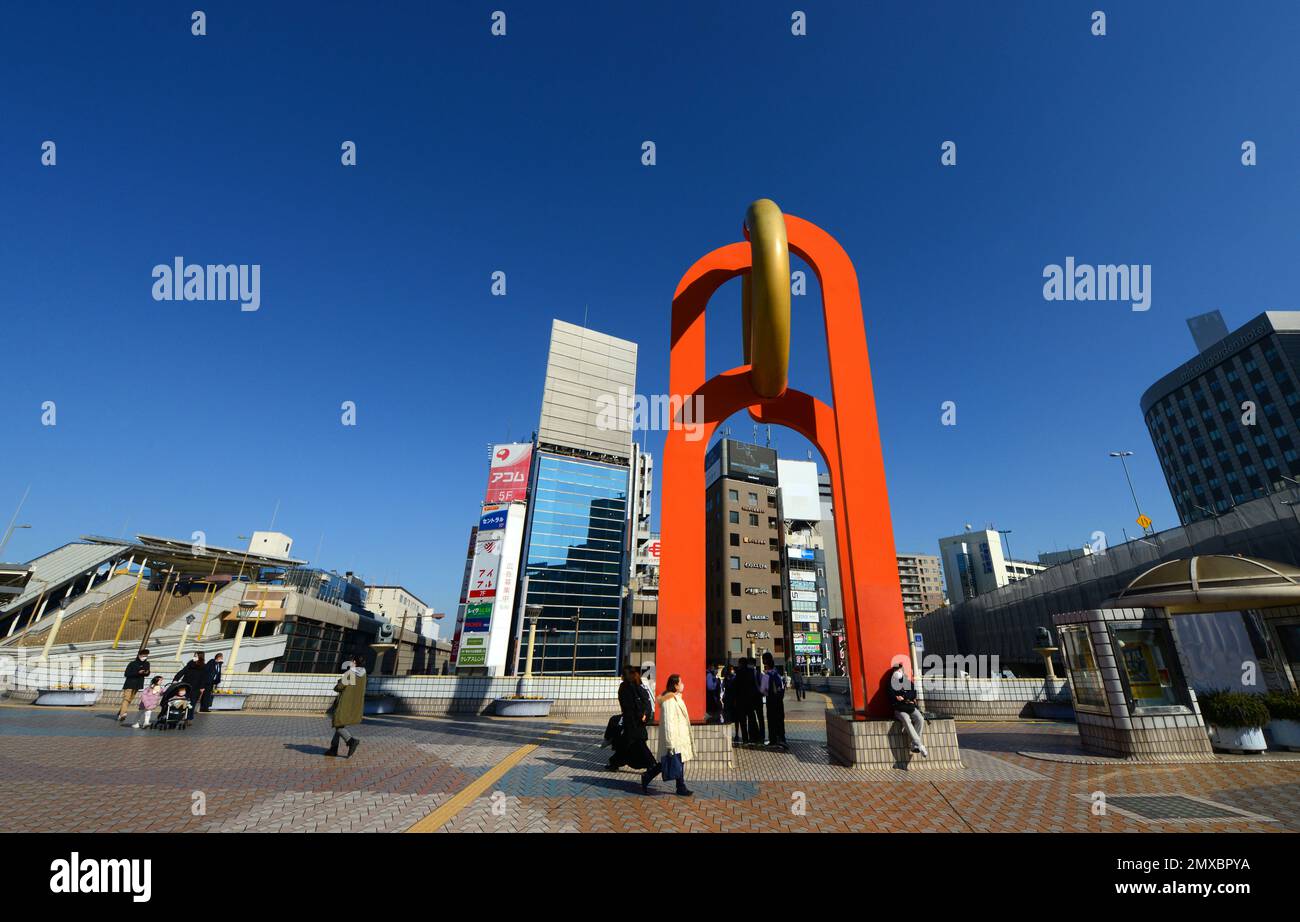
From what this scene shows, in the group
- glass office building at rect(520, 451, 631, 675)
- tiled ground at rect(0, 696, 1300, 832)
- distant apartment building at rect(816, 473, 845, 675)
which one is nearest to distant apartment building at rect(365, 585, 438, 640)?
glass office building at rect(520, 451, 631, 675)

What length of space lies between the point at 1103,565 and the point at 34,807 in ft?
123

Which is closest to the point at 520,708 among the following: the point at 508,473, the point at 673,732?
the point at 673,732

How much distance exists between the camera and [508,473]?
59.7 metres

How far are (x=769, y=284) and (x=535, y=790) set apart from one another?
→ 7.18 m

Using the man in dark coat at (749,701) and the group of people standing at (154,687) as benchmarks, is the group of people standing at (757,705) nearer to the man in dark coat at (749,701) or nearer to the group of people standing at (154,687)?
the man in dark coat at (749,701)

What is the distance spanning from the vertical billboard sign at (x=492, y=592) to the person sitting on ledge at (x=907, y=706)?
44539 millimetres

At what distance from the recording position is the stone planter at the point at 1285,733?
8656 mm

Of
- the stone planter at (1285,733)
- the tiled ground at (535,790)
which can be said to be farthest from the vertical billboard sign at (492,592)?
A: the stone planter at (1285,733)

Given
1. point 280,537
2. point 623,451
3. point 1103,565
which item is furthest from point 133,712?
point 280,537

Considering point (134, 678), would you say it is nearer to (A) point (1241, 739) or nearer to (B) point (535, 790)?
(B) point (535, 790)

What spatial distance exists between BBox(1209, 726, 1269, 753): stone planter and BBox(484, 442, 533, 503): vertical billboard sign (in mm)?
53785

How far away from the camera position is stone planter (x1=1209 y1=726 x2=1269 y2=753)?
8430 mm
